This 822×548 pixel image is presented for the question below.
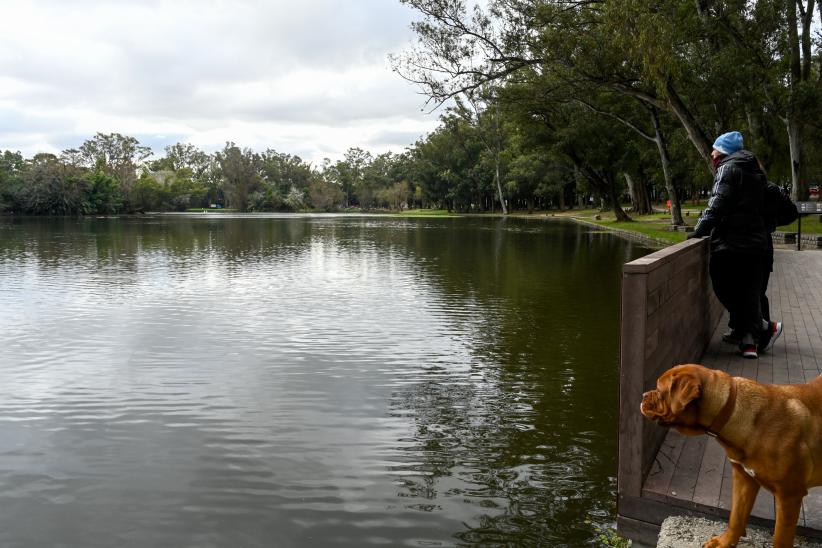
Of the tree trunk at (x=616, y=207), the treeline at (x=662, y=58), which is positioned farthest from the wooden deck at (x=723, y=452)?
the tree trunk at (x=616, y=207)

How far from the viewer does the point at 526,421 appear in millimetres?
6348

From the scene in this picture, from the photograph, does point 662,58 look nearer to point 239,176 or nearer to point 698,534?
point 698,534

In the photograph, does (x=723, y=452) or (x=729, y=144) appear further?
(x=729, y=144)

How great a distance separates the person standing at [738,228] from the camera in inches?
222

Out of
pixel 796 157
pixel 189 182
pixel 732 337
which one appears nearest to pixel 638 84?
pixel 796 157

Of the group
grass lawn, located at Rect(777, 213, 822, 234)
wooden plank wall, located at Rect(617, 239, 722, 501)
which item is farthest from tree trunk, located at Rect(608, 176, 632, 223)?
wooden plank wall, located at Rect(617, 239, 722, 501)

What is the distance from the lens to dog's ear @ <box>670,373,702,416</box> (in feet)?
9.78

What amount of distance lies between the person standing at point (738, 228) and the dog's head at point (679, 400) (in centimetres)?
299

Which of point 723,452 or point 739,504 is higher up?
point 739,504

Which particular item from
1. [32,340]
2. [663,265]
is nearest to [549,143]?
[32,340]

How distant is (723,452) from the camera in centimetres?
426

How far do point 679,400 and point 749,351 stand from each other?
145 inches

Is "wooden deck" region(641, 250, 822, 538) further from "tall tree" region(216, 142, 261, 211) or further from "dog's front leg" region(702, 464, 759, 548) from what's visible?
"tall tree" region(216, 142, 261, 211)

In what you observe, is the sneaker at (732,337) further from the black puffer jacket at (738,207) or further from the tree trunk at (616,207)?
the tree trunk at (616,207)
